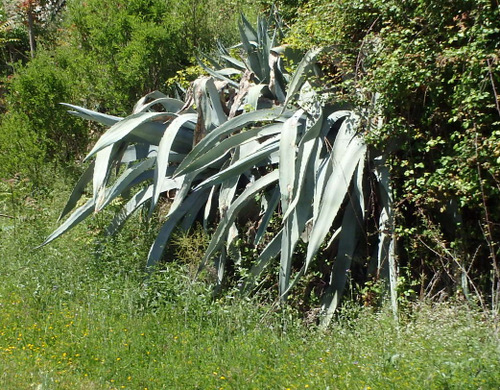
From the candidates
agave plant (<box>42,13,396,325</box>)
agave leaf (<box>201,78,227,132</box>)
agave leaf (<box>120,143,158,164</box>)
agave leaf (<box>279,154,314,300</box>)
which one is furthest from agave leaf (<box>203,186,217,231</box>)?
agave leaf (<box>279,154,314,300</box>)

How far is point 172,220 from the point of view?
7660 mm

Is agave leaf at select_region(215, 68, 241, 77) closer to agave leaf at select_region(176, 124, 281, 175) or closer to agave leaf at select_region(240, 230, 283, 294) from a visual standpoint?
agave leaf at select_region(176, 124, 281, 175)

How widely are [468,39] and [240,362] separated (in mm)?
3150

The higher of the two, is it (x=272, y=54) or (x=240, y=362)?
(x=272, y=54)

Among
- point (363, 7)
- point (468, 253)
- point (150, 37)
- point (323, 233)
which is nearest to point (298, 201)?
point (323, 233)

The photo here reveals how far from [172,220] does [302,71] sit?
198 cm

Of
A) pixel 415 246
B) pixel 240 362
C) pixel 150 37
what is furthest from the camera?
pixel 150 37

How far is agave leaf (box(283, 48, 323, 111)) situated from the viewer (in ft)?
22.9

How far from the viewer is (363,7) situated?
6.92m

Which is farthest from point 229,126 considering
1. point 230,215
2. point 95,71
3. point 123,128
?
point 95,71

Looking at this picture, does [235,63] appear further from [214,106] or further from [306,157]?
[306,157]

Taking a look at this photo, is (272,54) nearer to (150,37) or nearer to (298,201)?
(298,201)

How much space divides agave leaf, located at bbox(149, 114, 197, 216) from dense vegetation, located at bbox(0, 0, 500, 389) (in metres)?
0.03

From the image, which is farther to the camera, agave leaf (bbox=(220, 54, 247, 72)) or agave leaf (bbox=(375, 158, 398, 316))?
agave leaf (bbox=(220, 54, 247, 72))
